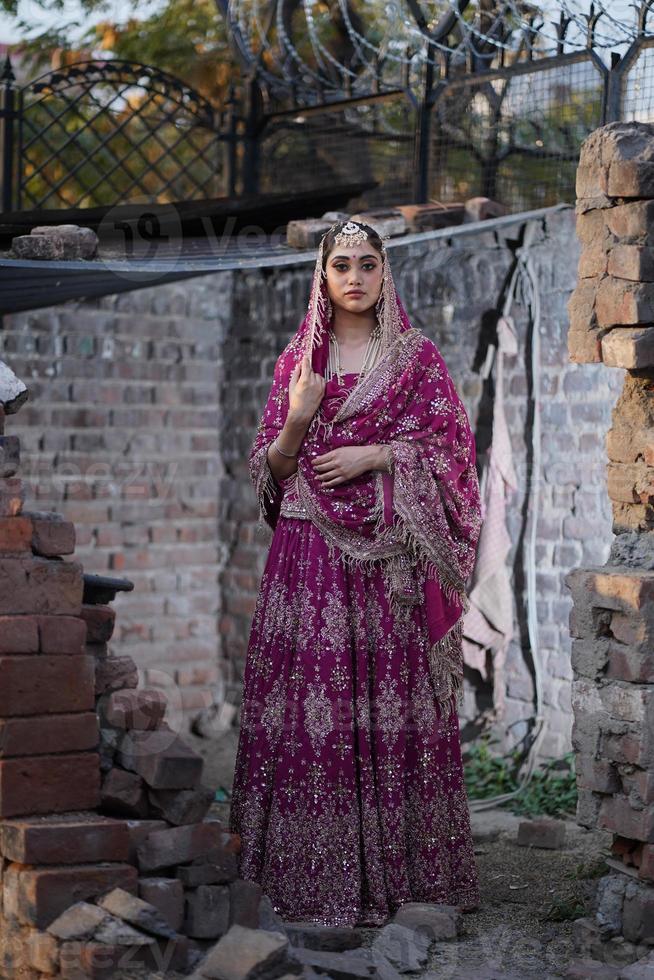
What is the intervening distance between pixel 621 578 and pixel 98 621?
4.62 ft

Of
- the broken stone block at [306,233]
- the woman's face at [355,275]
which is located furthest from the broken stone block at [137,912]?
the broken stone block at [306,233]

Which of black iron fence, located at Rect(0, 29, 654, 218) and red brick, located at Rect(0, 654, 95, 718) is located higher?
black iron fence, located at Rect(0, 29, 654, 218)

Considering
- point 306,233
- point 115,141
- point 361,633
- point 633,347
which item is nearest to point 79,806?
point 361,633

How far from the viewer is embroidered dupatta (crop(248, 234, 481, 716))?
13.5 ft

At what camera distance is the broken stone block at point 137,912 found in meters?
3.17

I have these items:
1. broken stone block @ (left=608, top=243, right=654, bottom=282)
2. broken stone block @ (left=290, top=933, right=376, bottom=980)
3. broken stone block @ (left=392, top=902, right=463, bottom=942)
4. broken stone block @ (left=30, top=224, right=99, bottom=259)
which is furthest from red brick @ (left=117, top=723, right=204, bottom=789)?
broken stone block @ (left=30, top=224, right=99, bottom=259)

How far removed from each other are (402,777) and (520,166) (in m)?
3.00

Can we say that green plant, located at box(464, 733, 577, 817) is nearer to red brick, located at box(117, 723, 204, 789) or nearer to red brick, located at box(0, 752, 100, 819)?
red brick, located at box(117, 723, 204, 789)

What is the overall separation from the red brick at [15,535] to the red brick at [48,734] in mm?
420

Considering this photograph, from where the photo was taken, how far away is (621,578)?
146 inches

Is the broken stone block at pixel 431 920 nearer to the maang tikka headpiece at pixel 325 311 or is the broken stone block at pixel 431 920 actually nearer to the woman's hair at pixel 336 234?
the maang tikka headpiece at pixel 325 311

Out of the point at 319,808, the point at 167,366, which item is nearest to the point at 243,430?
Answer: the point at 167,366

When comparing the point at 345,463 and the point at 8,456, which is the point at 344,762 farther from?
the point at 8,456

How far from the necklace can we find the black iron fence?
1618mm
